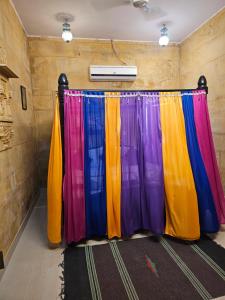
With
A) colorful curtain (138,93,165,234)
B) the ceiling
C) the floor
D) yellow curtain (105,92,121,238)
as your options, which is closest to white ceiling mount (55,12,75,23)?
the ceiling

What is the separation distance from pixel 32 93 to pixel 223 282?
10.7 ft

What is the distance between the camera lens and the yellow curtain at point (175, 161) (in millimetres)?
2062

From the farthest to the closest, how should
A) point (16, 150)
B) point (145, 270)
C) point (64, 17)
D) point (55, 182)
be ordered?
point (64, 17)
point (16, 150)
point (55, 182)
point (145, 270)

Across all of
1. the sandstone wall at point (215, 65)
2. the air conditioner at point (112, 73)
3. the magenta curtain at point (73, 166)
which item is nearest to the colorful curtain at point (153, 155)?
the magenta curtain at point (73, 166)

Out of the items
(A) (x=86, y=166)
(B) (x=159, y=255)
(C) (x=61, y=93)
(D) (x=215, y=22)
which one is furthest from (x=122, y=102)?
(D) (x=215, y=22)

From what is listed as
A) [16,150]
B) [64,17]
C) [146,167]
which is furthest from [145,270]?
[64,17]

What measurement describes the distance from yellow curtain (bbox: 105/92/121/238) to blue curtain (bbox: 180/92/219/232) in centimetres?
70

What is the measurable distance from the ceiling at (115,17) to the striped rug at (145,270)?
2.61m

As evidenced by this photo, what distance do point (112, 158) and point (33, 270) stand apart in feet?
3.85

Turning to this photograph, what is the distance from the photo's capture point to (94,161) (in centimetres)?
205

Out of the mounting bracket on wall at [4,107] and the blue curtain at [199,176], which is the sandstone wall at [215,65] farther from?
the mounting bracket on wall at [4,107]

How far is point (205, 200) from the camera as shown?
6.86 ft

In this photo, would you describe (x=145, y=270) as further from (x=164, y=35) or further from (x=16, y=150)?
(x=164, y=35)

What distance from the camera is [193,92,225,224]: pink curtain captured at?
2109mm
